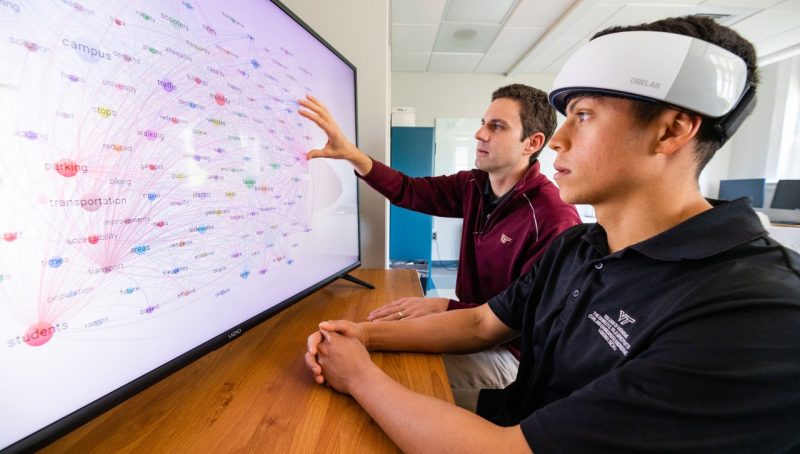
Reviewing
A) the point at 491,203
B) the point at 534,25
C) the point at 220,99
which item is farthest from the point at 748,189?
the point at 220,99

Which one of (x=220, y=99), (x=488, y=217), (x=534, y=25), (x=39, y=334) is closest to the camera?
(x=39, y=334)

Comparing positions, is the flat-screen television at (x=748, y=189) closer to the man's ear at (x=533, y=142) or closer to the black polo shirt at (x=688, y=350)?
the man's ear at (x=533, y=142)

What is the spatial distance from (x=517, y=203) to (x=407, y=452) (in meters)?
0.94

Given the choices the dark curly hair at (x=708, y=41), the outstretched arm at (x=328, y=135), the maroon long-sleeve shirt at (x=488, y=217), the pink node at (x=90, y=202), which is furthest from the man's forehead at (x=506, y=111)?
the pink node at (x=90, y=202)

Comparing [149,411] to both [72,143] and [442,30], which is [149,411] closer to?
[72,143]

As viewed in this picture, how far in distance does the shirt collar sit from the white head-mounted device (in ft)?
0.51

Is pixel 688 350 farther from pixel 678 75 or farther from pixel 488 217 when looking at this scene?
pixel 488 217

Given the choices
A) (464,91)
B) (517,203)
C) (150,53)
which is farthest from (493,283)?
(464,91)

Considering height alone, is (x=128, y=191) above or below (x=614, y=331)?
above

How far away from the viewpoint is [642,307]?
0.51m

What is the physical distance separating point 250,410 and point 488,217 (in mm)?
1000

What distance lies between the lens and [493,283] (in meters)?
1.22

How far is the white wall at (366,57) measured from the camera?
125 centimetres

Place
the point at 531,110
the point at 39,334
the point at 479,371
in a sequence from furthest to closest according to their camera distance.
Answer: the point at 531,110, the point at 479,371, the point at 39,334
